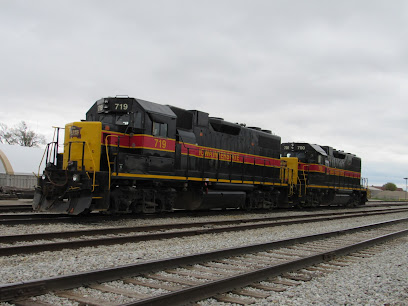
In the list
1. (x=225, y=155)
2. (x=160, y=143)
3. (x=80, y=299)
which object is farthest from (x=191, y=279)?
(x=225, y=155)

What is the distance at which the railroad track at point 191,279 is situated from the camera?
12.5 feet

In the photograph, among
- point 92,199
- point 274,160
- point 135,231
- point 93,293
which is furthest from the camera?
point 274,160

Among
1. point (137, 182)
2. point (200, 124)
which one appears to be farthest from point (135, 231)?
point (200, 124)

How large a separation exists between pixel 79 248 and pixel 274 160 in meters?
13.2

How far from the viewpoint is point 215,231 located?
9406mm

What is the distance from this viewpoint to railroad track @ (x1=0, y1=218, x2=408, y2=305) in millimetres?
3805

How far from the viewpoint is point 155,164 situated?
1177cm

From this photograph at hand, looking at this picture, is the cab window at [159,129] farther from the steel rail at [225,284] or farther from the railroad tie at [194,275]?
the railroad tie at [194,275]

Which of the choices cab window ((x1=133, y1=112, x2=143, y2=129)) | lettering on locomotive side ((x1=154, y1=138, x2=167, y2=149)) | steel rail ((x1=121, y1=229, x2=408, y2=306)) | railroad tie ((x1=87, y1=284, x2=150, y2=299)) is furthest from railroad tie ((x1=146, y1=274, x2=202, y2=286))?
lettering on locomotive side ((x1=154, y1=138, x2=167, y2=149))

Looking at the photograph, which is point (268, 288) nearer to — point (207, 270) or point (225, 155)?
point (207, 270)

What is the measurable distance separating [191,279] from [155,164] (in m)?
7.16

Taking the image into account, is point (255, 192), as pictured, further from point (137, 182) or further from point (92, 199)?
point (92, 199)

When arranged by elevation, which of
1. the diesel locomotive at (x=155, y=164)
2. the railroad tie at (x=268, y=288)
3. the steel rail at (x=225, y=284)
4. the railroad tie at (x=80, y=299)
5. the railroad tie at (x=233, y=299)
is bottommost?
the railroad tie at (x=233, y=299)

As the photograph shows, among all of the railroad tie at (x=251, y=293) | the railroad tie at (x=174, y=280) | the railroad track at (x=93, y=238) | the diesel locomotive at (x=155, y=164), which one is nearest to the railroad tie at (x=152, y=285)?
the railroad tie at (x=174, y=280)
